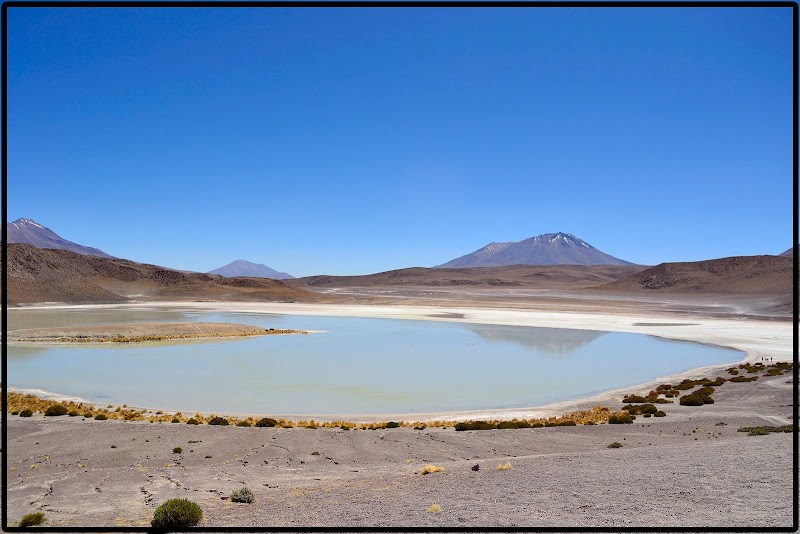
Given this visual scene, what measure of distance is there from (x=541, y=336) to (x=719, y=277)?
93081 mm

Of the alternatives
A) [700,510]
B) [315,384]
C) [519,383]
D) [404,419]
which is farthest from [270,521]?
[519,383]

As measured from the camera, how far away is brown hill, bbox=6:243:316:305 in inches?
3529

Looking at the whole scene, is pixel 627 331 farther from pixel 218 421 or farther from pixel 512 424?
pixel 218 421

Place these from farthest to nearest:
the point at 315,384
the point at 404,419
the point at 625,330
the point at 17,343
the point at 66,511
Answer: the point at 625,330 → the point at 17,343 → the point at 315,384 → the point at 404,419 → the point at 66,511

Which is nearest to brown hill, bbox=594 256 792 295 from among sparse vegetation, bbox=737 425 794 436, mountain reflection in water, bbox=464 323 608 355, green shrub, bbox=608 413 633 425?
mountain reflection in water, bbox=464 323 608 355

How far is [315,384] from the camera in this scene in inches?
988

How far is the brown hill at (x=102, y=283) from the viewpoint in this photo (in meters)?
89.6

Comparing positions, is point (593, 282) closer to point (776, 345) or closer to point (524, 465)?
point (776, 345)

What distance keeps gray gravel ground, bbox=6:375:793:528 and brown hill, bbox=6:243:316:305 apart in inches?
3150

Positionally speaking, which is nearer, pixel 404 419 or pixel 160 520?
pixel 160 520

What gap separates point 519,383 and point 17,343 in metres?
32.0

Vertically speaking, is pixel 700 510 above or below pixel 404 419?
above

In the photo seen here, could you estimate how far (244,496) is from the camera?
30.8ft

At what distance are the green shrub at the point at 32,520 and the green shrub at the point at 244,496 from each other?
8.56 feet
